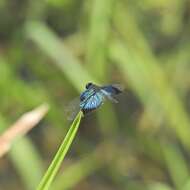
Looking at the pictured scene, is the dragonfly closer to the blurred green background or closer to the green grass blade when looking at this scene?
the green grass blade

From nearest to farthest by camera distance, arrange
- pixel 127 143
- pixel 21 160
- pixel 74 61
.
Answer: pixel 21 160
pixel 74 61
pixel 127 143

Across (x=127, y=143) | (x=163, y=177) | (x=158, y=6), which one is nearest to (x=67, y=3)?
(x=158, y=6)

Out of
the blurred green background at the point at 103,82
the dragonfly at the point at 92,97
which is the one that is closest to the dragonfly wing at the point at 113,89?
the dragonfly at the point at 92,97

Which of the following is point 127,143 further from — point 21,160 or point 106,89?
point 106,89

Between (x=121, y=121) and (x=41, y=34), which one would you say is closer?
(x=41, y=34)

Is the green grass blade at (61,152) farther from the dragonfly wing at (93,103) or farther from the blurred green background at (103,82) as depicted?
the blurred green background at (103,82)

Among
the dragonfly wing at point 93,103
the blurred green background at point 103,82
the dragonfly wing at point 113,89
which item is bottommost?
the blurred green background at point 103,82
